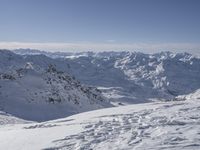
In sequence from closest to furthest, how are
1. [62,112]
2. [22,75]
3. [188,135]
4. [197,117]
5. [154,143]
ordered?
[154,143] → [188,135] → [197,117] → [62,112] → [22,75]

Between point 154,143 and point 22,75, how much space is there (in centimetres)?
6800

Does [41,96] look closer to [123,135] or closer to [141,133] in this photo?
[123,135]

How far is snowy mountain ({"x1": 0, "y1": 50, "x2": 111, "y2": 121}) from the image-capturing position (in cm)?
5647

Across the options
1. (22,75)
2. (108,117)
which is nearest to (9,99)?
(22,75)

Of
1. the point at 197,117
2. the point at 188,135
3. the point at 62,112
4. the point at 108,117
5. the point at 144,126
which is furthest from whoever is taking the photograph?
the point at 62,112

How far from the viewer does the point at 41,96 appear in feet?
210

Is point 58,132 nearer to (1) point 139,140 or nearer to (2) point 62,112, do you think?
(1) point 139,140

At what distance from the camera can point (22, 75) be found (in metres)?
76.1

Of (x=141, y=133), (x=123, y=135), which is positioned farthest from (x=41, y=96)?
(x=141, y=133)

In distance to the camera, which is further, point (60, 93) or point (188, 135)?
point (60, 93)

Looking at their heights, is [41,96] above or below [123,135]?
below


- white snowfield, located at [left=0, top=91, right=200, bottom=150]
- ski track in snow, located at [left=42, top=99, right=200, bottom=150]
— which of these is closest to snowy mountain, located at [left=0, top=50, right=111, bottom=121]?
white snowfield, located at [left=0, top=91, right=200, bottom=150]

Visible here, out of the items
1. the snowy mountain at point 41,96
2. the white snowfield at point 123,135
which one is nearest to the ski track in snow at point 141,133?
the white snowfield at point 123,135

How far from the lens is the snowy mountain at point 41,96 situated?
5647cm
